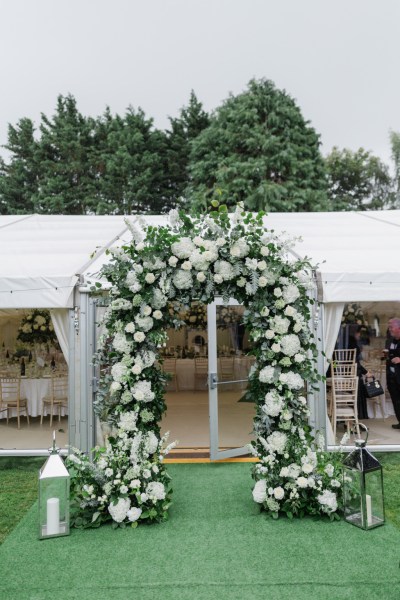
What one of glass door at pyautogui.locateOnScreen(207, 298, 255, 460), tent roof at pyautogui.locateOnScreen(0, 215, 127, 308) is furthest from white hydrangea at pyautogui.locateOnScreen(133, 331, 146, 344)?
tent roof at pyautogui.locateOnScreen(0, 215, 127, 308)

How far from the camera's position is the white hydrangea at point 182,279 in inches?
184

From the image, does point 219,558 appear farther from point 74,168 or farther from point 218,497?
point 74,168

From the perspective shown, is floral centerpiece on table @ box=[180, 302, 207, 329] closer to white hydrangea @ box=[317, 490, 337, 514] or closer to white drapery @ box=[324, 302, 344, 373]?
white drapery @ box=[324, 302, 344, 373]

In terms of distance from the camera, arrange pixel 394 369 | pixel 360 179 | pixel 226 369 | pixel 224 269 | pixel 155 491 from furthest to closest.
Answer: pixel 360 179 → pixel 394 369 → pixel 226 369 → pixel 224 269 → pixel 155 491

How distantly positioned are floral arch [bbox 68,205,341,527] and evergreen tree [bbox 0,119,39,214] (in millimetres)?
20539

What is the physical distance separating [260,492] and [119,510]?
1321 mm

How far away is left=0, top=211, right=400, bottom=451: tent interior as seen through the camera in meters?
6.34

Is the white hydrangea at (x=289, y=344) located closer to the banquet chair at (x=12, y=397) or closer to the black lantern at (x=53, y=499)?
the black lantern at (x=53, y=499)

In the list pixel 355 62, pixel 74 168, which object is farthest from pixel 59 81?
pixel 355 62

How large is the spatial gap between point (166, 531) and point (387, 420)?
536 centimetres

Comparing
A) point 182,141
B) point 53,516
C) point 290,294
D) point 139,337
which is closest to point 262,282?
point 290,294

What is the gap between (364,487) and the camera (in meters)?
4.17

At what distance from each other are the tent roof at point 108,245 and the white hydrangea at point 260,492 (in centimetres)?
229

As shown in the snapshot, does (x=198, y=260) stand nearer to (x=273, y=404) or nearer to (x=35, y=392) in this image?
(x=273, y=404)
